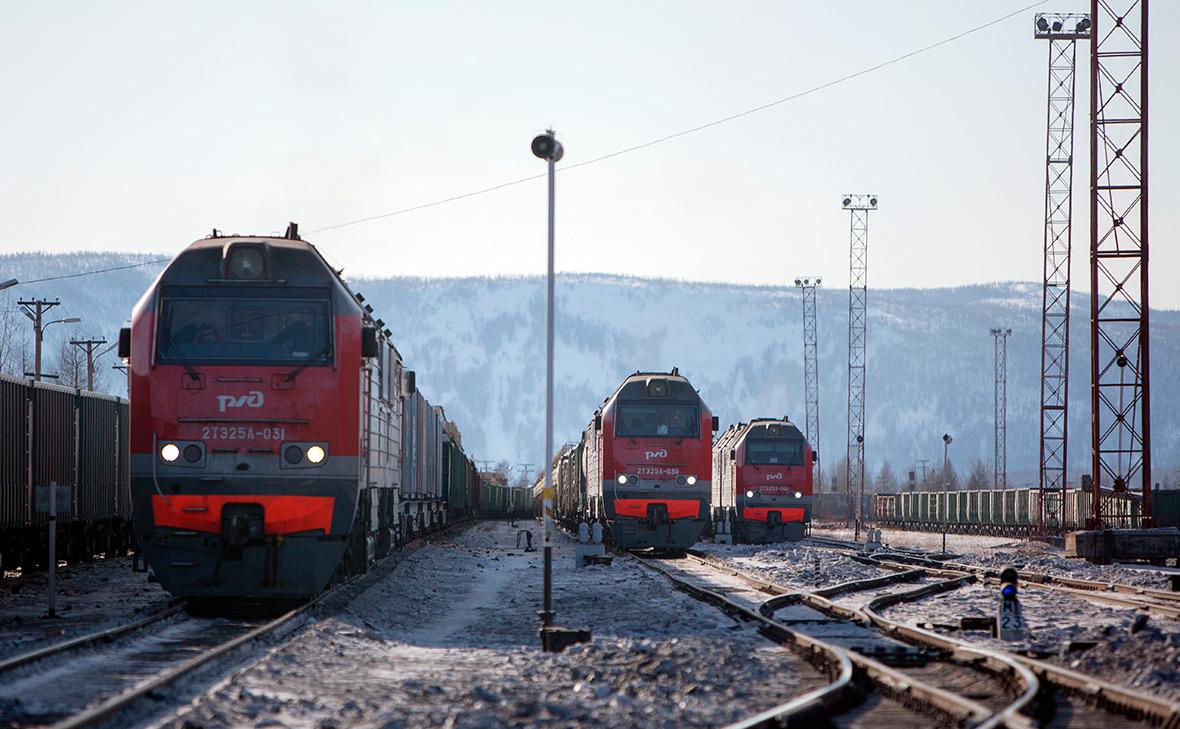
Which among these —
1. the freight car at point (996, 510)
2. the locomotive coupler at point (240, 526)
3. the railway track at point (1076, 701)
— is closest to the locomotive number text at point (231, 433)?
the locomotive coupler at point (240, 526)

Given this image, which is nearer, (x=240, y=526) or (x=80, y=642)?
(x=80, y=642)

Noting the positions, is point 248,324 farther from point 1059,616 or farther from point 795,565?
point 795,565

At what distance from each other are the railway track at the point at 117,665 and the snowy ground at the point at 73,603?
0.65 meters

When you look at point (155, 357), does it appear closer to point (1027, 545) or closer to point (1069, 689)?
point (1069, 689)

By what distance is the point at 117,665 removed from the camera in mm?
12234

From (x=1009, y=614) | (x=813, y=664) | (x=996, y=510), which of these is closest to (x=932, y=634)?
(x=1009, y=614)

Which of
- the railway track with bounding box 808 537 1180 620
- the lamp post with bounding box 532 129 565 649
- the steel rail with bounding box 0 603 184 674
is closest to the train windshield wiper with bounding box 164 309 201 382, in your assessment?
the steel rail with bounding box 0 603 184 674

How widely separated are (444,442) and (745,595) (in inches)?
1147

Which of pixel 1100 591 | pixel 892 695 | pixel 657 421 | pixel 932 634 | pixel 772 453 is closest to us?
pixel 892 695

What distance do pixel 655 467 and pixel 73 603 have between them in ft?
48.8

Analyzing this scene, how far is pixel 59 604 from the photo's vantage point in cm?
1953

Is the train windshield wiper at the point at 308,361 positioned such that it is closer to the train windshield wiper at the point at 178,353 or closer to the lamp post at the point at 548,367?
the train windshield wiper at the point at 178,353

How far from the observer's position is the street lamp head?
16.4 meters

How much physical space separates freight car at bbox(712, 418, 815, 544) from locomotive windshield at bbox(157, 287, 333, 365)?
2560 cm
